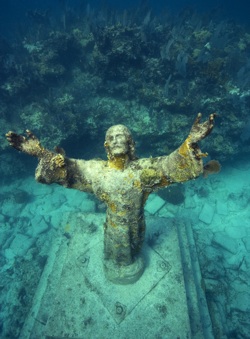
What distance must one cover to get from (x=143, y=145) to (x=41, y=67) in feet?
20.0

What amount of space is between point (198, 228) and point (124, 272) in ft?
13.3

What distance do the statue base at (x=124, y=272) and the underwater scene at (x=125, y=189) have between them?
0.07 ft

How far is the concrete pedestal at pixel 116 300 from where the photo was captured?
12.5ft

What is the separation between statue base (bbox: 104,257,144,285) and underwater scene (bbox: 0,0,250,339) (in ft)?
0.07

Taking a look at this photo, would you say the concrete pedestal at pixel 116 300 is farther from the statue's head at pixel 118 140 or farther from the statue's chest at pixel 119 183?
the statue's head at pixel 118 140

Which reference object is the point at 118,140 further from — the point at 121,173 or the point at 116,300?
the point at 116,300

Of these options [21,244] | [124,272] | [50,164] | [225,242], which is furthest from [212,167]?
[21,244]

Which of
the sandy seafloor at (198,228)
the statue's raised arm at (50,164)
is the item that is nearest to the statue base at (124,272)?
the sandy seafloor at (198,228)

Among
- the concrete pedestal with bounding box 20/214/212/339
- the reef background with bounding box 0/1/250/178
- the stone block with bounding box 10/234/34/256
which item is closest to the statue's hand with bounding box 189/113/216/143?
the concrete pedestal with bounding box 20/214/212/339

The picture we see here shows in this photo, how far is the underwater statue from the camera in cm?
260

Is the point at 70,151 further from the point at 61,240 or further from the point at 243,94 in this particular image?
the point at 243,94

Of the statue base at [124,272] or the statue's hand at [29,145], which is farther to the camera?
the statue base at [124,272]

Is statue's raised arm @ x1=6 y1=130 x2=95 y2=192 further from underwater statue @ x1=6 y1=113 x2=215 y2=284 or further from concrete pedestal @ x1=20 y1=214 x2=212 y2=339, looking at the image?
concrete pedestal @ x1=20 y1=214 x2=212 y2=339

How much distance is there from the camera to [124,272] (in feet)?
13.2
